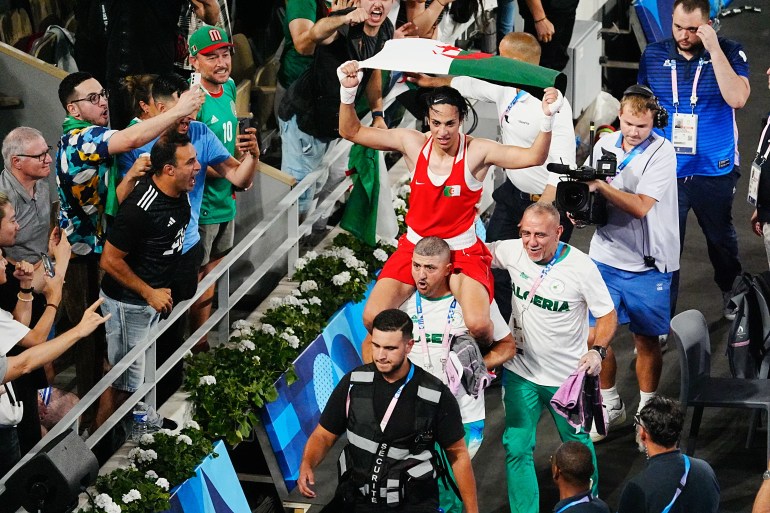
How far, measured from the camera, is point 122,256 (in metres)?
6.95

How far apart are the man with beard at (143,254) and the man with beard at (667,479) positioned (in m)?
2.51

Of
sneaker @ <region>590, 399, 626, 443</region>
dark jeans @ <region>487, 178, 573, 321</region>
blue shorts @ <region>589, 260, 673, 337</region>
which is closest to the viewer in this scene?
blue shorts @ <region>589, 260, 673, 337</region>

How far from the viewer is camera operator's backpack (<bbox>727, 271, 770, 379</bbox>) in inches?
321

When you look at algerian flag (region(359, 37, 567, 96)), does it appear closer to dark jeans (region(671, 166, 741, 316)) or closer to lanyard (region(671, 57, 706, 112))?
lanyard (region(671, 57, 706, 112))

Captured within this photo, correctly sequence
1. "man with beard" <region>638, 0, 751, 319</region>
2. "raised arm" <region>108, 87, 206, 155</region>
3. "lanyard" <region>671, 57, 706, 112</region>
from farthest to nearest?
"lanyard" <region>671, 57, 706, 112</region>, "man with beard" <region>638, 0, 751, 319</region>, "raised arm" <region>108, 87, 206, 155</region>

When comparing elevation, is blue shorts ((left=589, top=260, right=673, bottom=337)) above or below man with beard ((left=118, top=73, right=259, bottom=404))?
below

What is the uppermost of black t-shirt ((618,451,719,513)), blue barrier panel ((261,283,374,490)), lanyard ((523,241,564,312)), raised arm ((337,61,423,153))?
raised arm ((337,61,423,153))

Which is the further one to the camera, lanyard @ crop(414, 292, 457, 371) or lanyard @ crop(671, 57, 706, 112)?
lanyard @ crop(671, 57, 706, 112)

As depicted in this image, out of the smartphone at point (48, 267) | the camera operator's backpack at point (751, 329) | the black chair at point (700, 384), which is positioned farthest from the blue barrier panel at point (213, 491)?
the camera operator's backpack at point (751, 329)

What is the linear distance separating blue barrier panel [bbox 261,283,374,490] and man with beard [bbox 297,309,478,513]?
1187 mm

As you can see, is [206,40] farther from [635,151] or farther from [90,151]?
[635,151]

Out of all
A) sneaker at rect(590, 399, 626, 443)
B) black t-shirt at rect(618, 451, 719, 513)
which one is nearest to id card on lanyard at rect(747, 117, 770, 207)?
sneaker at rect(590, 399, 626, 443)

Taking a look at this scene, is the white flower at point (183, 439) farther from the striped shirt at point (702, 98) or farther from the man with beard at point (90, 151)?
the striped shirt at point (702, 98)

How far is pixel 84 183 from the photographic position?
7.09 meters
